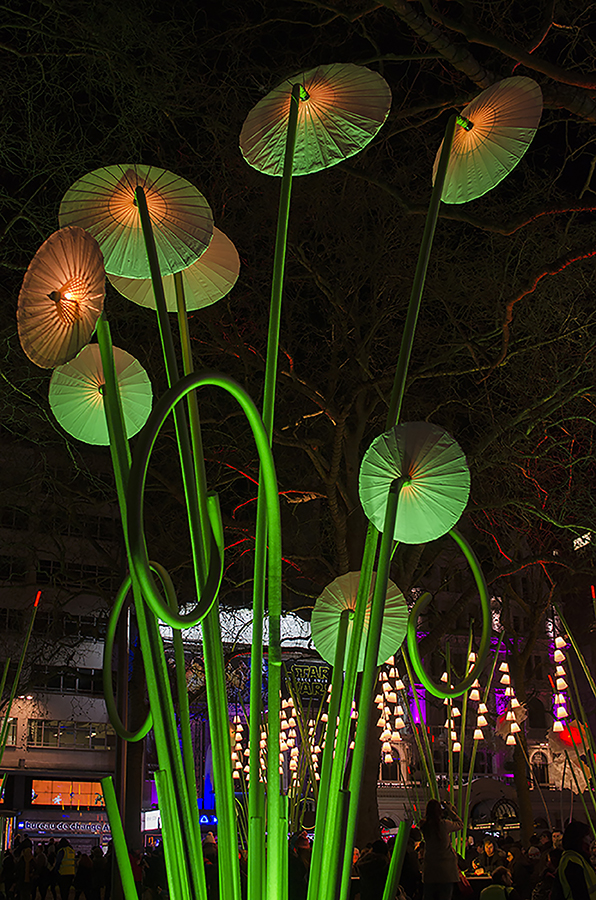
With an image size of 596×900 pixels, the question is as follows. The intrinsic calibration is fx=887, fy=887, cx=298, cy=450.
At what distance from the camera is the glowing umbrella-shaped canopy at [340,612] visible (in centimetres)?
191

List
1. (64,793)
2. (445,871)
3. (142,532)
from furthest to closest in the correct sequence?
(64,793), (445,871), (142,532)

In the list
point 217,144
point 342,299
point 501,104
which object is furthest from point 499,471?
point 501,104

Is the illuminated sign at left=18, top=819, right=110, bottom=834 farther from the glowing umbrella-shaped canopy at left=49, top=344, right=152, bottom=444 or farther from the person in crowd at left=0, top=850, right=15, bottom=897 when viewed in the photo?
the glowing umbrella-shaped canopy at left=49, top=344, right=152, bottom=444

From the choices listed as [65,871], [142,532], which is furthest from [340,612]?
[65,871]

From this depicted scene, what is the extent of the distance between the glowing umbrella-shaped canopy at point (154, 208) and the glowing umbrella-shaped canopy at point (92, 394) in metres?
0.24

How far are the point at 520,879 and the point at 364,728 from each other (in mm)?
8202

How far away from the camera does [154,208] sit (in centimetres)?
165

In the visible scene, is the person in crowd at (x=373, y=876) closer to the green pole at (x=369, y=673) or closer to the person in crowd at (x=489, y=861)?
the person in crowd at (x=489, y=861)

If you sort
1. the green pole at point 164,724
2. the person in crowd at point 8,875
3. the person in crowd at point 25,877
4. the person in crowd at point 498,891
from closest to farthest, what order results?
1. the green pole at point 164,724
2. the person in crowd at point 498,891
3. the person in crowd at point 25,877
4. the person in crowd at point 8,875

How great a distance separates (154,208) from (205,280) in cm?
26

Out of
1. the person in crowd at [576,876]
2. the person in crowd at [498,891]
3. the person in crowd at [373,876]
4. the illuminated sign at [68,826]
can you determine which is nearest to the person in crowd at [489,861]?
the person in crowd at [498,891]

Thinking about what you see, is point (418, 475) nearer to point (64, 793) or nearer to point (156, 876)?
point (156, 876)

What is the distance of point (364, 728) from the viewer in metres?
1.42

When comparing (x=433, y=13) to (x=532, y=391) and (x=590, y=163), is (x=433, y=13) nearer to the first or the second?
(x=590, y=163)
